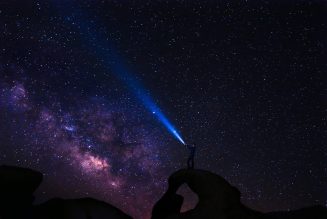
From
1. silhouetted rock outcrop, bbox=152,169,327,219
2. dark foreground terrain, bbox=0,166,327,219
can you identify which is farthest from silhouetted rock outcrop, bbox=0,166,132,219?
silhouetted rock outcrop, bbox=152,169,327,219

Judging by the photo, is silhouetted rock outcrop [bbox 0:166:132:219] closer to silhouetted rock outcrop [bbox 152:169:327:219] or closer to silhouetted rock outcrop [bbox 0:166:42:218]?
silhouetted rock outcrop [bbox 0:166:42:218]

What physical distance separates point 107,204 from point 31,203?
2430mm

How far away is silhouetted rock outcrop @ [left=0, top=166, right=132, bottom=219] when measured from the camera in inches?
472

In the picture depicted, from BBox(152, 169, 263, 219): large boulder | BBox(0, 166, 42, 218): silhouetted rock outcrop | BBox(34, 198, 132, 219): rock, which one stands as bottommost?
BBox(34, 198, 132, 219): rock

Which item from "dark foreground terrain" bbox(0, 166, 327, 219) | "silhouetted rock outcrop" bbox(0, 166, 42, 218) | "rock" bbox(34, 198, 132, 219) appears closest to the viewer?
"dark foreground terrain" bbox(0, 166, 327, 219)

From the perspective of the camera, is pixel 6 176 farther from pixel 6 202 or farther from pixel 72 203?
pixel 72 203

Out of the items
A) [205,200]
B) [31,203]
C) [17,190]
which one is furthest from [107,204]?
[205,200]

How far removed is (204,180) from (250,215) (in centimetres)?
172

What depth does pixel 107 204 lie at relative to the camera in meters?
13.2

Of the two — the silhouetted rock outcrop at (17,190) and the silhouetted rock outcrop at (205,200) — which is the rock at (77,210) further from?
the silhouetted rock outcrop at (205,200)

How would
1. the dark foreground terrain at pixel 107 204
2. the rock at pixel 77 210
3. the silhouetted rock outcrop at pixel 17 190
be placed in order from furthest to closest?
the rock at pixel 77 210 < the silhouetted rock outcrop at pixel 17 190 < the dark foreground terrain at pixel 107 204

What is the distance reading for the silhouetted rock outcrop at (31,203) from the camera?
12.0 meters

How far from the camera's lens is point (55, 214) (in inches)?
494

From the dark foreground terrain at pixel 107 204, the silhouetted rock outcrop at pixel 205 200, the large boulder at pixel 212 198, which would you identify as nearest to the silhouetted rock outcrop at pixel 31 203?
the dark foreground terrain at pixel 107 204
